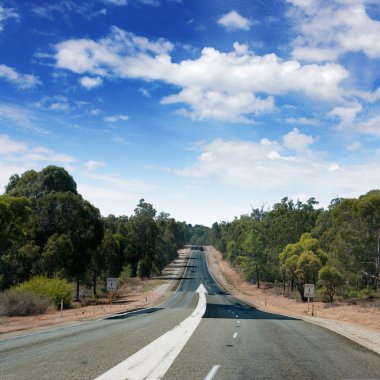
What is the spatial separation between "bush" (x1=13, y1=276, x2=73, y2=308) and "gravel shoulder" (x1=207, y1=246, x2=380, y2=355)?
2039 cm

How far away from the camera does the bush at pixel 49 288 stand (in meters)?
39.8

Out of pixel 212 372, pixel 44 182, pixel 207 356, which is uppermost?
pixel 44 182

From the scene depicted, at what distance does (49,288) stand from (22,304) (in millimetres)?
7327

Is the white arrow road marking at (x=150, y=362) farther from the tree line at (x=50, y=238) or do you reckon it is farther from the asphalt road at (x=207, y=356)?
the tree line at (x=50, y=238)

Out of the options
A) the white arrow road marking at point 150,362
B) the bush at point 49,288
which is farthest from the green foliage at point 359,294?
the white arrow road marking at point 150,362

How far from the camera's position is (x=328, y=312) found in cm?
4391

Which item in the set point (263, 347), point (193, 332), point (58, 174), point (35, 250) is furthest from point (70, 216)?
point (263, 347)

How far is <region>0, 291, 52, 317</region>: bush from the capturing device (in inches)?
1286

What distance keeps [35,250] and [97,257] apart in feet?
45.7

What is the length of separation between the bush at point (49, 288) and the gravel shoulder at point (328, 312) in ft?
66.9

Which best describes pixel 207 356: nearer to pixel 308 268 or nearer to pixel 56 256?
pixel 56 256

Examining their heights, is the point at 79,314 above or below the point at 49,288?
below

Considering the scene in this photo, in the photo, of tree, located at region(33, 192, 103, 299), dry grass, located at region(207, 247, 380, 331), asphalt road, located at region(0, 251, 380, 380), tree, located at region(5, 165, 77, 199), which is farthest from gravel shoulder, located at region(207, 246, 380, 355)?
tree, located at region(5, 165, 77, 199)

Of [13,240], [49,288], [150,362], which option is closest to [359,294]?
[49,288]
